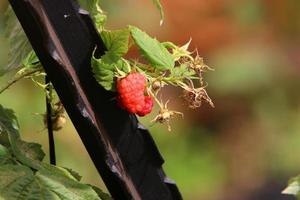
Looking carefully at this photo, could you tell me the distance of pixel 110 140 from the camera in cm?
60

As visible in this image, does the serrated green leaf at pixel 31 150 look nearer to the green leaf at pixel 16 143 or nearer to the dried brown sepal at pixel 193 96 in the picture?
the green leaf at pixel 16 143

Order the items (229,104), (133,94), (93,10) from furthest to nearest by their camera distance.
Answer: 1. (229,104)
2. (93,10)
3. (133,94)

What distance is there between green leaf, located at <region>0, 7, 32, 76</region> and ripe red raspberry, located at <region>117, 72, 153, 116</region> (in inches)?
4.9

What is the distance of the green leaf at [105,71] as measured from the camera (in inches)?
22.8

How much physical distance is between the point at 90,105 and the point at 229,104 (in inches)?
89.6

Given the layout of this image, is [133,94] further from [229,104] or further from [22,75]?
[229,104]

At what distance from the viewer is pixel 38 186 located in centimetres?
63

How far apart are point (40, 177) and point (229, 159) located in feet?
6.81

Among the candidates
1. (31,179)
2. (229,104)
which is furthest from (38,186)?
(229,104)

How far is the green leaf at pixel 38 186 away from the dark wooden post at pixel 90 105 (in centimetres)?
3

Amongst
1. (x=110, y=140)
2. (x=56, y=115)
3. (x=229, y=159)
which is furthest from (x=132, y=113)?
(x=229, y=159)

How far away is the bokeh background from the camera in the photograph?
95.3 inches

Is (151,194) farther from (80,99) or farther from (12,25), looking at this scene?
(12,25)

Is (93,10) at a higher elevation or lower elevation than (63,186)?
higher
